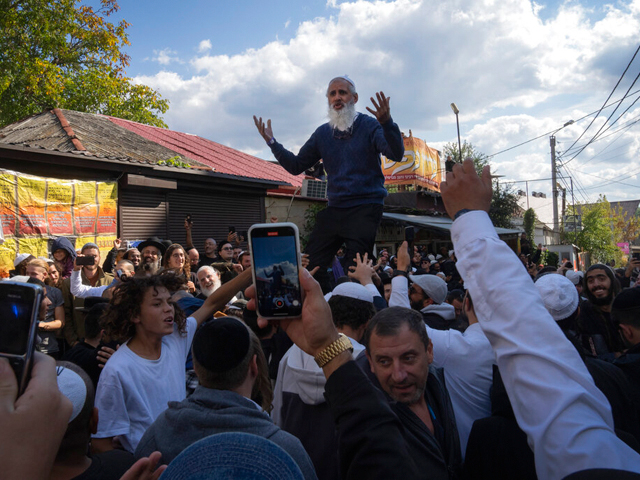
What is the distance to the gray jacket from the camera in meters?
1.73

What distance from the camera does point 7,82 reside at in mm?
15773

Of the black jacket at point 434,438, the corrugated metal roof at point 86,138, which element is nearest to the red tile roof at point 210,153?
the corrugated metal roof at point 86,138

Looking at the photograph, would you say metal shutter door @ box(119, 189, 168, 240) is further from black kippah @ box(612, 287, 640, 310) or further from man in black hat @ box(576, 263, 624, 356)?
black kippah @ box(612, 287, 640, 310)

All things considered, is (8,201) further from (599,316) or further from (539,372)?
(539,372)

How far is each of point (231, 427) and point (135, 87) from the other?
68.0ft

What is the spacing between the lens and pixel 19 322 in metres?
1.09

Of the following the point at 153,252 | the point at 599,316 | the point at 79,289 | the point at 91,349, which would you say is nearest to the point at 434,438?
the point at 91,349

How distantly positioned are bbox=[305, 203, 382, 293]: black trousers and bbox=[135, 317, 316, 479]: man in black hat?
77.9 inches

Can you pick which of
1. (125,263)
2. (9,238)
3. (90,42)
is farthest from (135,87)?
(125,263)

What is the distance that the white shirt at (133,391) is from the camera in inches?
103

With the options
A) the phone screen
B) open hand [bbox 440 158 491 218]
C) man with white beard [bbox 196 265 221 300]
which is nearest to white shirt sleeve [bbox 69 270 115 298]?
man with white beard [bbox 196 265 221 300]

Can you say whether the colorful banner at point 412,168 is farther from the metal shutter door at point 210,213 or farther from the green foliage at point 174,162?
the green foliage at point 174,162

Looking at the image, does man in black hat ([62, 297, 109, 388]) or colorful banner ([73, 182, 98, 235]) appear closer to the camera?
man in black hat ([62, 297, 109, 388])

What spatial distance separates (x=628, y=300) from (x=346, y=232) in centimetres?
202
